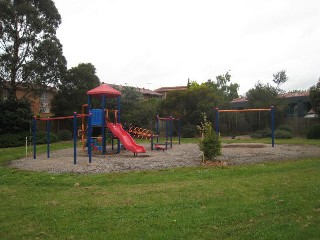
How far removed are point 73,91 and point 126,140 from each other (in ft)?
54.9

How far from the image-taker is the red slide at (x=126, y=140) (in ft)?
53.2

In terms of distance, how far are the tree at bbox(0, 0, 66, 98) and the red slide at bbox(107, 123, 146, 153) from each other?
43.5 ft

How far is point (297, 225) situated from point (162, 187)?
353 cm

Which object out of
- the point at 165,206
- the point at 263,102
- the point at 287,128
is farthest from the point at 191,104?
the point at 165,206

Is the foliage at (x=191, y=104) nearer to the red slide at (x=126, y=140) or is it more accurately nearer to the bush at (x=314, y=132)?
the bush at (x=314, y=132)

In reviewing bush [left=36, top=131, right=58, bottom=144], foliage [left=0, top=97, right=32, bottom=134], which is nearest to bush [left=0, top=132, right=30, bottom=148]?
foliage [left=0, top=97, right=32, bottom=134]

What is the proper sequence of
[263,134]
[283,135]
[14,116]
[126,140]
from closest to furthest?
[126,140]
[14,116]
[283,135]
[263,134]

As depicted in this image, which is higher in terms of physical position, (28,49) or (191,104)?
(28,49)

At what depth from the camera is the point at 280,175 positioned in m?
8.91

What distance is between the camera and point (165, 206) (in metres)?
6.18

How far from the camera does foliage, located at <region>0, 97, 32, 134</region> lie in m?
25.5

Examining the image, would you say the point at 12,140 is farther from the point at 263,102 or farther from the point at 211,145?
the point at 263,102

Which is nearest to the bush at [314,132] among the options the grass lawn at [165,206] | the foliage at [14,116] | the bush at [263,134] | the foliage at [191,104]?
the bush at [263,134]

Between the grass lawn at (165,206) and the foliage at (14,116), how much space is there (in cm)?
1758
